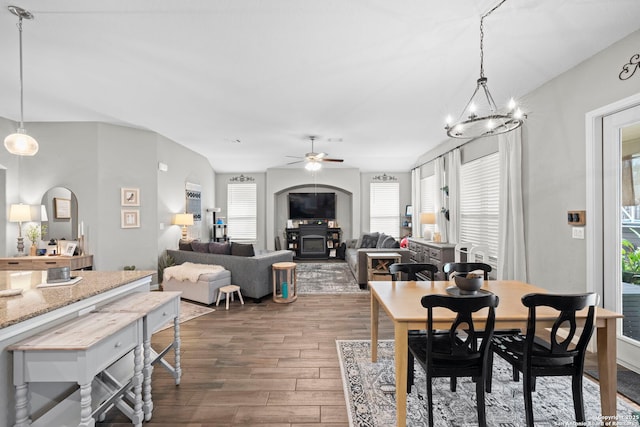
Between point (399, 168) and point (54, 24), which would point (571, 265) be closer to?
point (54, 24)

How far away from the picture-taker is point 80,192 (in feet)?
15.8

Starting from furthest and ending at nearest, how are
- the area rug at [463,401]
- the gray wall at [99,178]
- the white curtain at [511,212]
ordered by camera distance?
the gray wall at [99,178]
the white curtain at [511,212]
the area rug at [463,401]

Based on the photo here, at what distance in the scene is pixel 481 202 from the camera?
4840 millimetres

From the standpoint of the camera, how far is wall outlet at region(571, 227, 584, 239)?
2.89m

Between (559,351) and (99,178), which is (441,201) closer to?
(559,351)

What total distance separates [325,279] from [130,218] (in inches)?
156

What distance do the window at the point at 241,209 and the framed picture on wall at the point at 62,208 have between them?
4.27m

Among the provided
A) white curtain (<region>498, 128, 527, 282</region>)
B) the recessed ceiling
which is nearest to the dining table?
white curtain (<region>498, 128, 527, 282</region>)

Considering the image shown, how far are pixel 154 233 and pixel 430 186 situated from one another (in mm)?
6215

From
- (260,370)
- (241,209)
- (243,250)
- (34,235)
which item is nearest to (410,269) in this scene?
(260,370)

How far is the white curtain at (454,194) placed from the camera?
549 centimetres

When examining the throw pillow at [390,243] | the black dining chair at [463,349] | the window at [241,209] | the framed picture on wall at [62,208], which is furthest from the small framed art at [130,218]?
the black dining chair at [463,349]

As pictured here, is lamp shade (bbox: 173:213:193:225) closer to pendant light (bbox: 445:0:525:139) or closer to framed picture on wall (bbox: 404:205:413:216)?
pendant light (bbox: 445:0:525:139)

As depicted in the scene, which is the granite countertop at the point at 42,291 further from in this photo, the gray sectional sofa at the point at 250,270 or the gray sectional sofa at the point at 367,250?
the gray sectional sofa at the point at 367,250
